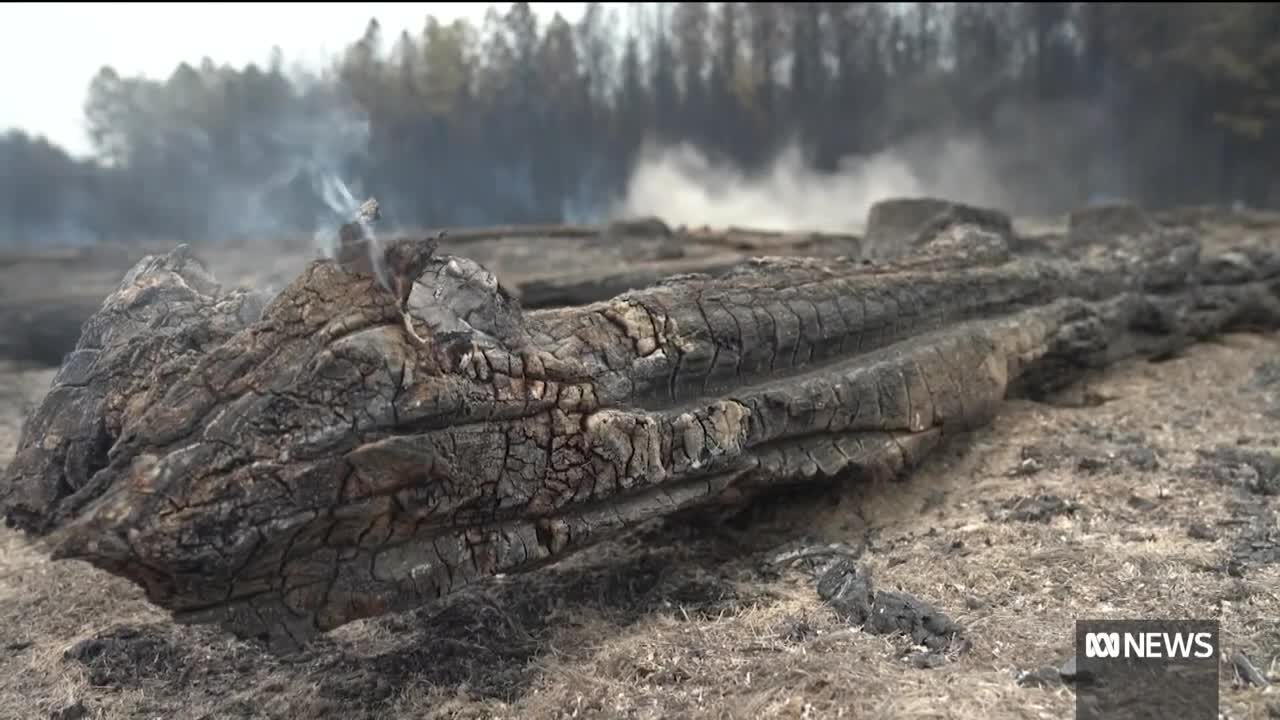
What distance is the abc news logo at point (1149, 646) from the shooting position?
2822 mm

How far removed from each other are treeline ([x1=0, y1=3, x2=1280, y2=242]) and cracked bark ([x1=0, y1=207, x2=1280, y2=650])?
721 centimetres

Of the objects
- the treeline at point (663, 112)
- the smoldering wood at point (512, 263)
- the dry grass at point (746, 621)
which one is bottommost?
the dry grass at point (746, 621)

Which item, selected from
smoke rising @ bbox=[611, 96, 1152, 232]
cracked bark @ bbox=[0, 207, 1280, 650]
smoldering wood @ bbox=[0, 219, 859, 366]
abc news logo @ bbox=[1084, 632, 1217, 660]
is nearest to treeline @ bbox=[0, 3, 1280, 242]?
smoke rising @ bbox=[611, 96, 1152, 232]

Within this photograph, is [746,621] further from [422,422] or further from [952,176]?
[952,176]

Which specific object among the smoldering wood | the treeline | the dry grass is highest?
the treeline

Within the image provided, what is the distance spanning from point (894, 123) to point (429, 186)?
10.5 m

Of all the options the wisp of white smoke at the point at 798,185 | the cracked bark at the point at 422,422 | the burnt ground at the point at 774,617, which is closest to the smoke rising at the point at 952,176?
the wisp of white smoke at the point at 798,185

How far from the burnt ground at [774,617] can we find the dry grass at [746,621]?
0.03ft

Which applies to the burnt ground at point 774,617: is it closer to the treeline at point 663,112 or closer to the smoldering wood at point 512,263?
the smoldering wood at point 512,263

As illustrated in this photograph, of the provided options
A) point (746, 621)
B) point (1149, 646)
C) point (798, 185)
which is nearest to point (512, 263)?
point (798, 185)

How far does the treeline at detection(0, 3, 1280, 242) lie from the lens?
1155 cm

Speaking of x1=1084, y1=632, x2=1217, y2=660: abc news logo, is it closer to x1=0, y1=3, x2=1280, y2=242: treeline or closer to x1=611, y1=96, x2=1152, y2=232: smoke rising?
x1=0, y1=3, x2=1280, y2=242: treeline

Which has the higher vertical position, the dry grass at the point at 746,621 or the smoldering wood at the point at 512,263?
the smoldering wood at the point at 512,263

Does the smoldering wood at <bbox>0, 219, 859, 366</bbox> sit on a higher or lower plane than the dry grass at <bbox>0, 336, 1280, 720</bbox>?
higher
